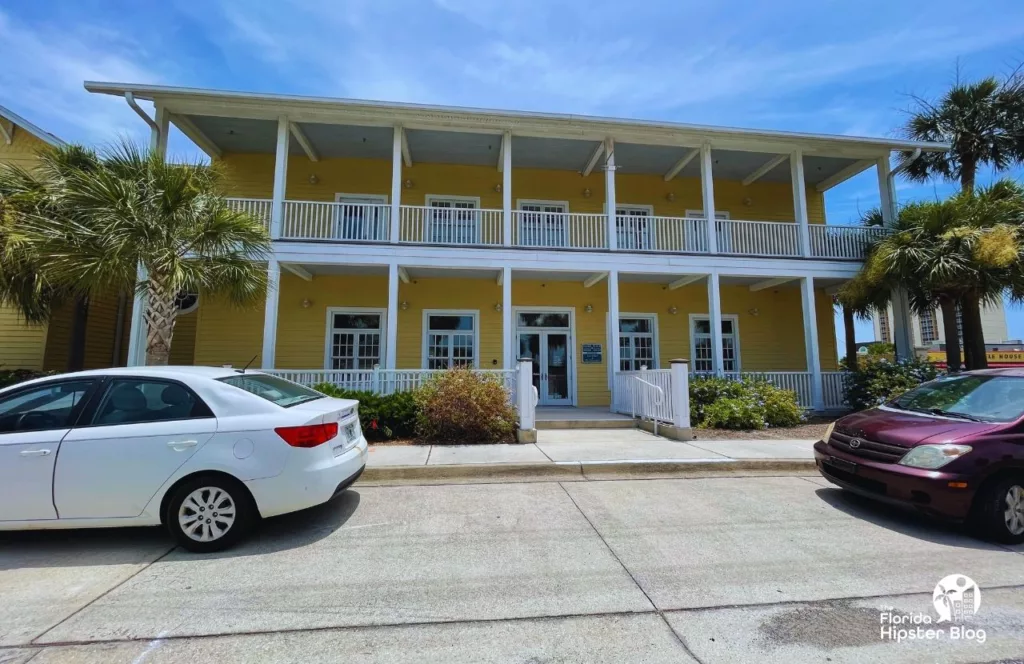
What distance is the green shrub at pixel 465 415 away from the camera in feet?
26.9

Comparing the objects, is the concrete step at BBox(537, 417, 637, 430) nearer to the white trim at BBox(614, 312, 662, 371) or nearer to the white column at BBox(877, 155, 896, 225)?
the white trim at BBox(614, 312, 662, 371)

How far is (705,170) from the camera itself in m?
12.1

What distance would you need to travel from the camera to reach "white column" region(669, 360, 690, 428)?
8.43 meters

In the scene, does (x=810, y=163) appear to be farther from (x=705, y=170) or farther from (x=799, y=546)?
(x=799, y=546)

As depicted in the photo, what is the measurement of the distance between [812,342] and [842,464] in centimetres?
819

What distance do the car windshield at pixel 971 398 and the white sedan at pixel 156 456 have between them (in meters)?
6.37

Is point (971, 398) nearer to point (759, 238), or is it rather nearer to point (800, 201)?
point (759, 238)

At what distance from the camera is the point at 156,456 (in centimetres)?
379

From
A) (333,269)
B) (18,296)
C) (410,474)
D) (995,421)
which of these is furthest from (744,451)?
(18,296)

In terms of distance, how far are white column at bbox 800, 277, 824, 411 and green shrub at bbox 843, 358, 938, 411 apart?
70 cm

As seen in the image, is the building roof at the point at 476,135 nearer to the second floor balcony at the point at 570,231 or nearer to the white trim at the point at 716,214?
the white trim at the point at 716,214

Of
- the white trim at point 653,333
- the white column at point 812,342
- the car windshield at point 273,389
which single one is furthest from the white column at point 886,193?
the car windshield at point 273,389

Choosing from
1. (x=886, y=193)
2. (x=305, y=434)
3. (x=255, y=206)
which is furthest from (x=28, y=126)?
(x=886, y=193)

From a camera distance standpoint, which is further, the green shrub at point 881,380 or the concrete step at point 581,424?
the green shrub at point 881,380
